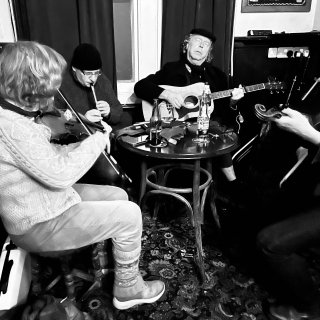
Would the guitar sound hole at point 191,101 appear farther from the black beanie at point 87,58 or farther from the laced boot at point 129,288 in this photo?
the laced boot at point 129,288

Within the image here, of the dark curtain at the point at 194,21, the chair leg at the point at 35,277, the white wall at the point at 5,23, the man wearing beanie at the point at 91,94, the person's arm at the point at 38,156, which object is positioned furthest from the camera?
the dark curtain at the point at 194,21

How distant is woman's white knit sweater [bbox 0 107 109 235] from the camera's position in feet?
2.79

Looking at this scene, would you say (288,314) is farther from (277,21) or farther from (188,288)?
(277,21)

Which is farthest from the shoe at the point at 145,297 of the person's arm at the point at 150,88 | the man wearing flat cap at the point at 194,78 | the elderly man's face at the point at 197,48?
the elderly man's face at the point at 197,48

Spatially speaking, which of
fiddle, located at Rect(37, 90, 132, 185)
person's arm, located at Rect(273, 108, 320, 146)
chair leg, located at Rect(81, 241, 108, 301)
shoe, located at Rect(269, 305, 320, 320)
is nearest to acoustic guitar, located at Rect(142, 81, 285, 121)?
fiddle, located at Rect(37, 90, 132, 185)

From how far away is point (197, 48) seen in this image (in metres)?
2.21

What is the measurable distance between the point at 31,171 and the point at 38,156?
0.16ft

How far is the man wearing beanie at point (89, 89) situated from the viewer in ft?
5.93

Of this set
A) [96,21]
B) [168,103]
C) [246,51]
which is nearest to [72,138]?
[168,103]

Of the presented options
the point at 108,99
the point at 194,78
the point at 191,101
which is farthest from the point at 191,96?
the point at 108,99

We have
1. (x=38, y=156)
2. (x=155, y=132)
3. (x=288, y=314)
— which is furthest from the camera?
(x=155, y=132)

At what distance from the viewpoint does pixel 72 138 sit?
1436 millimetres

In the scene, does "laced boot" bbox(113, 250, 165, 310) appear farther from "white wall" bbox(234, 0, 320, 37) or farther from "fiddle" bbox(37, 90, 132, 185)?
"white wall" bbox(234, 0, 320, 37)

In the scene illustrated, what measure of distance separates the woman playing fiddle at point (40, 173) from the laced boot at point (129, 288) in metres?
0.13
